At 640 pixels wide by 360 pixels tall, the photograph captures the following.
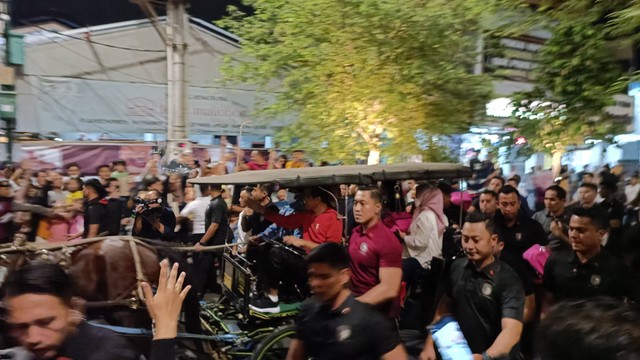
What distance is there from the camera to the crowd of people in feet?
8.70

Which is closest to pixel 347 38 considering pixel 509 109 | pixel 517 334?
pixel 509 109

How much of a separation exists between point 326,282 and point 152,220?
19.2 feet

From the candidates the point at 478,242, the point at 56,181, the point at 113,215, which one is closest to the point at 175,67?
the point at 56,181

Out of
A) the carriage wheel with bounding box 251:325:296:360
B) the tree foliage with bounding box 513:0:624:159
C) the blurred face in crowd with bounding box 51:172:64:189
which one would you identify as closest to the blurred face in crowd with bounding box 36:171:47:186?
the blurred face in crowd with bounding box 51:172:64:189

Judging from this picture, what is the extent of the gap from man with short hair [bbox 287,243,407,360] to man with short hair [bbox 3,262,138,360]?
102 cm

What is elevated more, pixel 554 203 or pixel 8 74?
pixel 8 74

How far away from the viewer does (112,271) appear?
5734mm

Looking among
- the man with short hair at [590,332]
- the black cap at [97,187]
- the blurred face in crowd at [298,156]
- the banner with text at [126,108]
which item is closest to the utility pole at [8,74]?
the black cap at [97,187]

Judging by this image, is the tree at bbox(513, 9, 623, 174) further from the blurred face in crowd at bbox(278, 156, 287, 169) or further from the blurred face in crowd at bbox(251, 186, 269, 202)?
the blurred face in crowd at bbox(278, 156, 287, 169)

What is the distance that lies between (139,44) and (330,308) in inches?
710

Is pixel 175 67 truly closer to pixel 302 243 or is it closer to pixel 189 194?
pixel 189 194

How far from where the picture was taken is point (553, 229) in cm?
579

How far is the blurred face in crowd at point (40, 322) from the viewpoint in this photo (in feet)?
7.73

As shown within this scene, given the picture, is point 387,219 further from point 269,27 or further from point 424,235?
point 269,27
